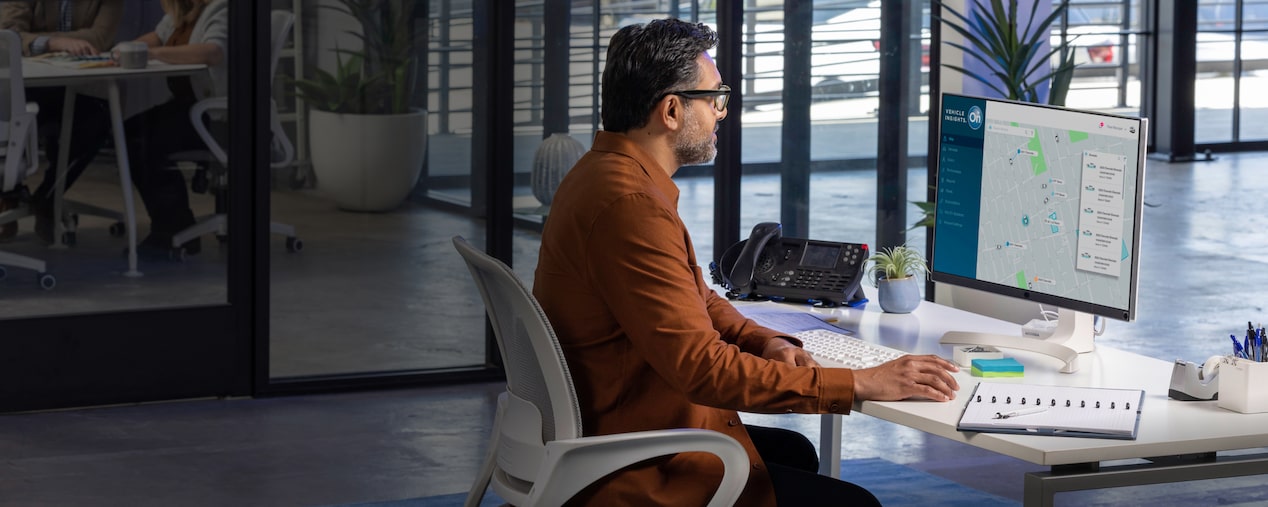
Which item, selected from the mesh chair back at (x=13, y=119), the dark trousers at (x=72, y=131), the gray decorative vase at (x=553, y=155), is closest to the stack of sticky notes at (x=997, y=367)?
the gray decorative vase at (x=553, y=155)

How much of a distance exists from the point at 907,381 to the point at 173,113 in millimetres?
3367

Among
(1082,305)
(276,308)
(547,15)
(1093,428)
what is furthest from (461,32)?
(1093,428)

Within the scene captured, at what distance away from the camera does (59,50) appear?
5.05 m

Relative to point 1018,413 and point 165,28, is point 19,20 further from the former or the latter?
point 1018,413

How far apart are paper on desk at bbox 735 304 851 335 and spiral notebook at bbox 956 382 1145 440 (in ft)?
1.88

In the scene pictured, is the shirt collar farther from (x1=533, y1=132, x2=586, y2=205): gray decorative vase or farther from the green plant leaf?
(x1=533, y1=132, x2=586, y2=205): gray decorative vase

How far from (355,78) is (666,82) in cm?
299

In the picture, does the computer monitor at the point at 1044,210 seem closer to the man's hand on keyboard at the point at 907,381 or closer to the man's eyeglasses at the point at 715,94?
the man's hand on keyboard at the point at 907,381

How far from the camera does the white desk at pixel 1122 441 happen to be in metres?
2.38

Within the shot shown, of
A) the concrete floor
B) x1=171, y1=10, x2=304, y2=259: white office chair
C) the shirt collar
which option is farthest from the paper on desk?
x1=171, y1=10, x2=304, y2=259: white office chair

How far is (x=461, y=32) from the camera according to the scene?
18.1ft

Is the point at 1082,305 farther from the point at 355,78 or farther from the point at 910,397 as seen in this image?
the point at 355,78

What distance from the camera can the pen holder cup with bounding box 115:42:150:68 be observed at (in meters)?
5.13

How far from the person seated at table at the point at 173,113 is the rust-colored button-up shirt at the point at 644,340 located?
2.91 meters
